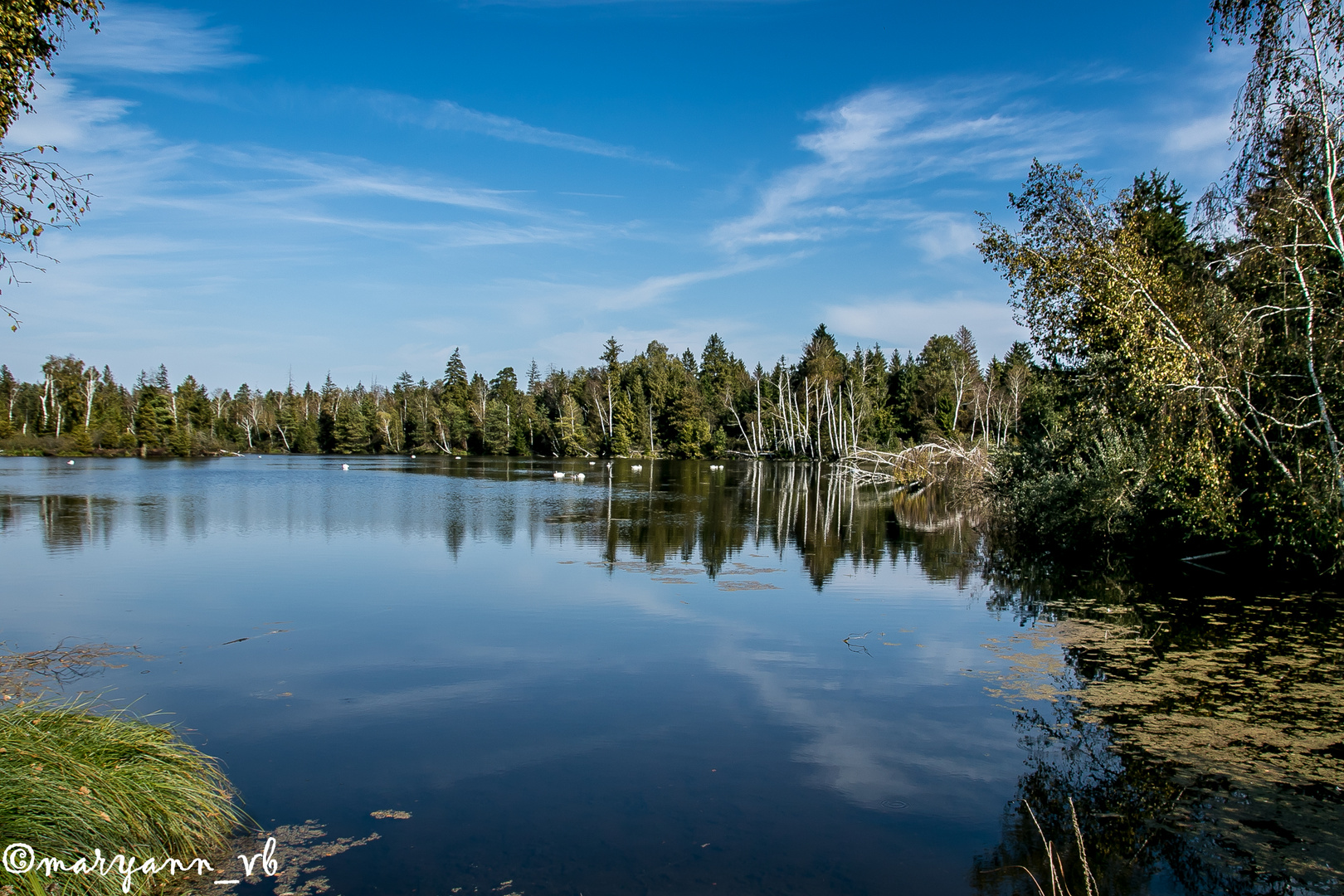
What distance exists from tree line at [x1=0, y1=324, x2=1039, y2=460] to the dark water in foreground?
52.8 m

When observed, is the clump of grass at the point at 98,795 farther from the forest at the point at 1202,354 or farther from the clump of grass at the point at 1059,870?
the forest at the point at 1202,354

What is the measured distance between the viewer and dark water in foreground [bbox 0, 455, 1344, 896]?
224 inches

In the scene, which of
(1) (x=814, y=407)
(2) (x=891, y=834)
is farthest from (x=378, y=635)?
(1) (x=814, y=407)

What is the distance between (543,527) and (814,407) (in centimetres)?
5886

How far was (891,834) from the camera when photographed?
6020 mm

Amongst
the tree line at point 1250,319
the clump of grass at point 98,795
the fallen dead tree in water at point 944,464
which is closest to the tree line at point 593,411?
the fallen dead tree in water at point 944,464

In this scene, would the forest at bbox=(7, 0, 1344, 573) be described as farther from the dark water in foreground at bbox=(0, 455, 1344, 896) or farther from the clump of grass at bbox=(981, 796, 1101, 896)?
the clump of grass at bbox=(981, 796, 1101, 896)

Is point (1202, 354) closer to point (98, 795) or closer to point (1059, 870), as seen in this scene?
point (1059, 870)

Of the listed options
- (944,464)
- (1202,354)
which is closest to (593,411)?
(944,464)

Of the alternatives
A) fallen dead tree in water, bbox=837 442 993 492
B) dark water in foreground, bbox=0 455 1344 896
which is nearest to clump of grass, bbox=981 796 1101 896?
dark water in foreground, bbox=0 455 1344 896

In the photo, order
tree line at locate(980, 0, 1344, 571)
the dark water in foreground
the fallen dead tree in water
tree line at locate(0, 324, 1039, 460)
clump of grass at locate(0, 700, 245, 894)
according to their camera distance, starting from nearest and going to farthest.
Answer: clump of grass at locate(0, 700, 245, 894), the dark water in foreground, tree line at locate(980, 0, 1344, 571), the fallen dead tree in water, tree line at locate(0, 324, 1039, 460)

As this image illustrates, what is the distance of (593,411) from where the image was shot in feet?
319

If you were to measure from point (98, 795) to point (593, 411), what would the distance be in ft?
305

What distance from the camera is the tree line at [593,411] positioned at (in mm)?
74562
